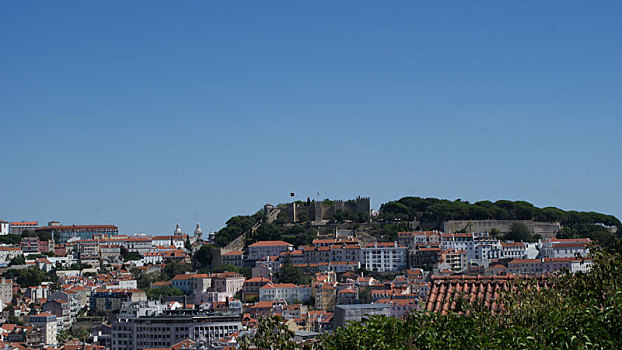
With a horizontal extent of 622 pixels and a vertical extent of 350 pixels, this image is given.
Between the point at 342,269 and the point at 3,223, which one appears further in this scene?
the point at 3,223

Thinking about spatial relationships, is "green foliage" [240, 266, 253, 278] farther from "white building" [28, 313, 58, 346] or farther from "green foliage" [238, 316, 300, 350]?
"green foliage" [238, 316, 300, 350]

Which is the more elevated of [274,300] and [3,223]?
[3,223]

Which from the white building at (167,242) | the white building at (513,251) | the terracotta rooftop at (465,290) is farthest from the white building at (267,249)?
the terracotta rooftop at (465,290)

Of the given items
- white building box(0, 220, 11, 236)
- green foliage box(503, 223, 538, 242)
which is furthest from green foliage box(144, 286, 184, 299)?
white building box(0, 220, 11, 236)

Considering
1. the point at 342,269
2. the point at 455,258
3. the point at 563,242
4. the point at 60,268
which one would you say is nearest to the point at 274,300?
the point at 342,269

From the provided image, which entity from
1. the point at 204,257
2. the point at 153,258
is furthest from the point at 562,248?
the point at 153,258

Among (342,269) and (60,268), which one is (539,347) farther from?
(60,268)
